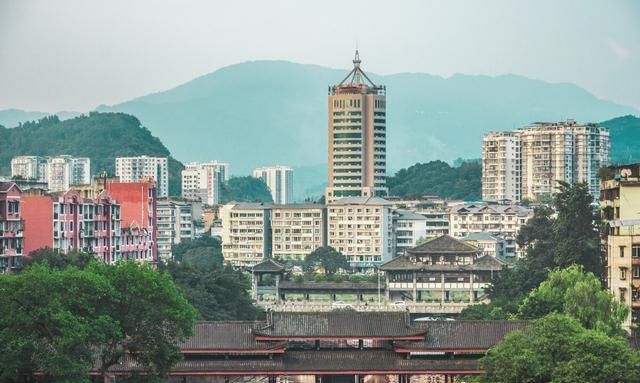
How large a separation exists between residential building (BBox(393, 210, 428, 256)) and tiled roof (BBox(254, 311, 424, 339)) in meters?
78.6

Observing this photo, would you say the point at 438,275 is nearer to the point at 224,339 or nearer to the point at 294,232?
the point at 294,232

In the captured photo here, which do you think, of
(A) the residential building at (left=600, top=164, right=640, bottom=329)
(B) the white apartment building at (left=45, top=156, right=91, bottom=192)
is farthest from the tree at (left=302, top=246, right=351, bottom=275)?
(B) the white apartment building at (left=45, top=156, right=91, bottom=192)

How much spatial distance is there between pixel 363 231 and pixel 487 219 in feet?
33.4

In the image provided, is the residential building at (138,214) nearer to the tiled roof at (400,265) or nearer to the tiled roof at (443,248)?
the tiled roof at (400,265)

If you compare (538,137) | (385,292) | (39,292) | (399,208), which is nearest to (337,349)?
(39,292)

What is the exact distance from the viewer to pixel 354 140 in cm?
14025

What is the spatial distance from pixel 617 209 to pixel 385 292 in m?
36.0

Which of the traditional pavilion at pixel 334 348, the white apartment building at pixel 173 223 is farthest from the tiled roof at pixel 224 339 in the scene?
the white apartment building at pixel 173 223

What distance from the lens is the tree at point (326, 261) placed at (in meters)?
112

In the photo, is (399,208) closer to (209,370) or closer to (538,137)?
(538,137)

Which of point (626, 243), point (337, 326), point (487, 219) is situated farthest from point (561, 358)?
point (487, 219)

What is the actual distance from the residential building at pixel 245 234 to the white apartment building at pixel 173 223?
8.32 m

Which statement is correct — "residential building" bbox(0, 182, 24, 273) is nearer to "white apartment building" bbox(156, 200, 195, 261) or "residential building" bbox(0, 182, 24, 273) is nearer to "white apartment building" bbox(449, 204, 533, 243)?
"white apartment building" bbox(449, 204, 533, 243)

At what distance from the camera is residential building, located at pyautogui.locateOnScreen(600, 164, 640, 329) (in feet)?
170
